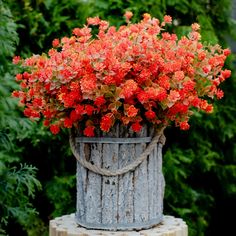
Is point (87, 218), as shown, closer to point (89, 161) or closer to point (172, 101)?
point (89, 161)

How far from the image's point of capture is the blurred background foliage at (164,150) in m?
4.07

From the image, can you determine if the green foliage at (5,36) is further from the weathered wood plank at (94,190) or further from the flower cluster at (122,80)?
the weathered wood plank at (94,190)

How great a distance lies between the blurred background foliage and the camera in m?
4.07

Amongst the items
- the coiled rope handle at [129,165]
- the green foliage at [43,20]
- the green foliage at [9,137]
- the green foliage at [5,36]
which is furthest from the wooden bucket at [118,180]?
the green foliage at [43,20]

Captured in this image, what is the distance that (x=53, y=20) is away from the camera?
14.0 feet

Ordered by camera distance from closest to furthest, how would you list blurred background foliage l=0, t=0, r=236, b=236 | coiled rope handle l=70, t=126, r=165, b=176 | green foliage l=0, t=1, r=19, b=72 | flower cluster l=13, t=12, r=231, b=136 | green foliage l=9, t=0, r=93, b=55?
flower cluster l=13, t=12, r=231, b=136, coiled rope handle l=70, t=126, r=165, b=176, green foliage l=0, t=1, r=19, b=72, blurred background foliage l=0, t=0, r=236, b=236, green foliage l=9, t=0, r=93, b=55

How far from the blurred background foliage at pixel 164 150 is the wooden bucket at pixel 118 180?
103 cm

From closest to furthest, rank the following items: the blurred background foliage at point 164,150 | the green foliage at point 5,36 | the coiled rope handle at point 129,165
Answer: the coiled rope handle at point 129,165 → the green foliage at point 5,36 → the blurred background foliage at point 164,150

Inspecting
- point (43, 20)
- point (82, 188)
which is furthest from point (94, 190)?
point (43, 20)

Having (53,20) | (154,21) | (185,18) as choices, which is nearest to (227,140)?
(185,18)

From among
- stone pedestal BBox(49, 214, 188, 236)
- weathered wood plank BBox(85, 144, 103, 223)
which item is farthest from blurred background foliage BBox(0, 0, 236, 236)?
weathered wood plank BBox(85, 144, 103, 223)

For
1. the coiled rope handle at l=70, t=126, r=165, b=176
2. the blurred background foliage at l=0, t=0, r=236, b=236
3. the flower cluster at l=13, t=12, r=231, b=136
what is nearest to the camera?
the flower cluster at l=13, t=12, r=231, b=136

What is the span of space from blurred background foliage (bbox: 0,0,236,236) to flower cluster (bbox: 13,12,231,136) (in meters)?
1.03

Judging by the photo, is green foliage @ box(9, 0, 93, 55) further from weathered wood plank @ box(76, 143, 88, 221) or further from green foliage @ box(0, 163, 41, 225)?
weathered wood plank @ box(76, 143, 88, 221)
